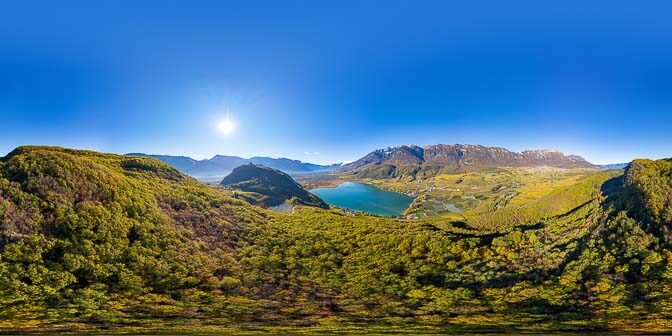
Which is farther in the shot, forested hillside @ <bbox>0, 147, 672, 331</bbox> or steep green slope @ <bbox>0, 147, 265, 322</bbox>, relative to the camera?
forested hillside @ <bbox>0, 147, 672, 331</bbox>

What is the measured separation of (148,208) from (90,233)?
13760mm

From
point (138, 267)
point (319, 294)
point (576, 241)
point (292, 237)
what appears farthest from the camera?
point (292, 237)

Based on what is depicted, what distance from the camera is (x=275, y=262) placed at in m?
78.5

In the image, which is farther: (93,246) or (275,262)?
(275,262)

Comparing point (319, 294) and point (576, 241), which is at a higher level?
point (576, 241)

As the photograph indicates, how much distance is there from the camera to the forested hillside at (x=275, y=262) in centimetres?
5416

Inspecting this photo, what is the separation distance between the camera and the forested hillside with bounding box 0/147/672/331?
54.2 metres

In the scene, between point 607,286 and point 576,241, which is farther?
point 576,241

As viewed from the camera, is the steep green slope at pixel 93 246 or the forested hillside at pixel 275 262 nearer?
the steep green slope at pixel 93 246

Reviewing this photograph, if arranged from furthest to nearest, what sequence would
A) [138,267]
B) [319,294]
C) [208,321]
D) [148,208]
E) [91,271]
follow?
[148,208] < [319,294] < [138,267] < [91,271] < [208,321]

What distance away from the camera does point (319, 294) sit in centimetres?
6731

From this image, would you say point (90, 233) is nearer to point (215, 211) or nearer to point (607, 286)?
point (215, 211)

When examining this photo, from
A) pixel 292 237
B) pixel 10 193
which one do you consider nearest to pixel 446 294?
pixel 292 237

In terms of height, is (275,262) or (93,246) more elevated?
(93,246)
